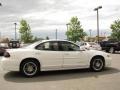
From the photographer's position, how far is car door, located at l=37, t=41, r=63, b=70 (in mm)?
9508

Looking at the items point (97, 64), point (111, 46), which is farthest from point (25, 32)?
point (97, 64)

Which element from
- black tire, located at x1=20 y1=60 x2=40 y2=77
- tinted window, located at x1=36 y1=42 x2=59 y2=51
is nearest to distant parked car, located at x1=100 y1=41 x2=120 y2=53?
tinted window, located at x1=36 y1=42 x2=59 y2=51

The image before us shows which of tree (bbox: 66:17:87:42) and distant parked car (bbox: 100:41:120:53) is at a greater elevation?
tree (bbox: 66:17:87:42)

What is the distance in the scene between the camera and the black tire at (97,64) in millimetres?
10453

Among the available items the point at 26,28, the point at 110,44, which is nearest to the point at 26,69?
the point at 110,44

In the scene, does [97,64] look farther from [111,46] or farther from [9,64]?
[111,46]

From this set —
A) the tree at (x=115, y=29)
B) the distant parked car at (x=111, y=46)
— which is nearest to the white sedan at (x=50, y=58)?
the distant parked car at (x=111, y=46)

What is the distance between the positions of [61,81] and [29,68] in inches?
64.9

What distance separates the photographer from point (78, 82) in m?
8.18

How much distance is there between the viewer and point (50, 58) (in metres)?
9.62

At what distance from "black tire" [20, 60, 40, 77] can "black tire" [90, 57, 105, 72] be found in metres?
2.60

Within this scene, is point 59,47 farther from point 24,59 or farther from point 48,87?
point 48,87

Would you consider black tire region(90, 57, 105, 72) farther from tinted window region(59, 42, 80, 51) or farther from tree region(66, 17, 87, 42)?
tree region(66, 17, 87, 42)

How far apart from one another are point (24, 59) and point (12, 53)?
0.53 metres
